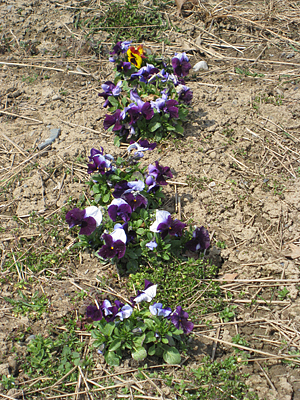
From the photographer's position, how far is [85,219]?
9.20ft

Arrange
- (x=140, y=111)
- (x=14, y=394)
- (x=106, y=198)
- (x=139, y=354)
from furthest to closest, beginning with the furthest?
1. (x=140, y=111)
2. (x=106, y=198)
3. (x=139, y=354)
4. (x=14, y=394)

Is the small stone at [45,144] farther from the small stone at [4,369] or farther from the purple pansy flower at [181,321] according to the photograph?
the purple pansy flower at [181,321]

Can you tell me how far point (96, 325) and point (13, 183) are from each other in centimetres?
176

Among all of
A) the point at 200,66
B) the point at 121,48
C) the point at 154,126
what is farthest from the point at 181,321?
the point at 200,66

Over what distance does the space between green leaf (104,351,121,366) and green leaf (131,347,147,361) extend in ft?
0.36

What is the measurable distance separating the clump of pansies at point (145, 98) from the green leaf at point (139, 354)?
2.17 metres

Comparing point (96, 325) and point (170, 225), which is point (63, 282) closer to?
point (96, 325)

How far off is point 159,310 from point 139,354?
1.00 feet

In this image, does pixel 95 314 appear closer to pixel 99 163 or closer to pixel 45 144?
pixel 99 163

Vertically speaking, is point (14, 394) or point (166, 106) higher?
point (166, 106)

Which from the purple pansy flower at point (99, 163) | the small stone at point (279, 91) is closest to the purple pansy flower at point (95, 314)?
the purple pansy flower at point (99, 163)

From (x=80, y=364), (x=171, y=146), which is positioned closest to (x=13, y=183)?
(x=171, y=146)

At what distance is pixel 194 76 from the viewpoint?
462 cm

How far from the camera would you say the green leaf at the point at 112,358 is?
7.67 feet
